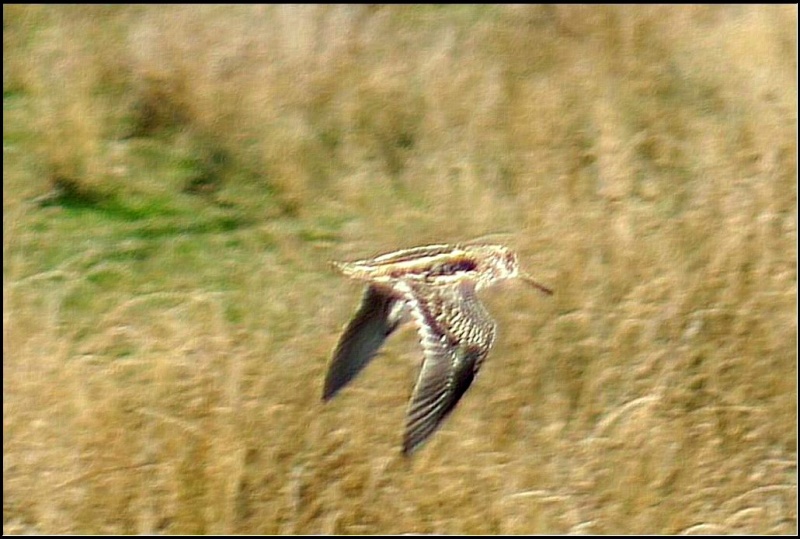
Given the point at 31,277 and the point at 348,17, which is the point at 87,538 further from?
the point at 348,17

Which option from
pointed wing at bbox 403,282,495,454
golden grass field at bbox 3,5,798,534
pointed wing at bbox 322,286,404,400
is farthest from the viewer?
golden grass field at bbox 3,5,798,534

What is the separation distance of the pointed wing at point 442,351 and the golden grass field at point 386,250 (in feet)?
1.81

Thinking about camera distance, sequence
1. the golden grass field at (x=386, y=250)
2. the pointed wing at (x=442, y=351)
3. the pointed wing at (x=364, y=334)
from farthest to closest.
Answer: the golden grass field at (x=386, y=250) → the pointed wing at (x=364, y=334) → the pointed wing at (x=442, y=351)

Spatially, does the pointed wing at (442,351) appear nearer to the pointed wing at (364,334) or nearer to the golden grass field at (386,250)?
the pointed wing at (364,334)

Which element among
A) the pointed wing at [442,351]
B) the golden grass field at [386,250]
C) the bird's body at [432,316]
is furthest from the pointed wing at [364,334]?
the golden grass field at [386,250]

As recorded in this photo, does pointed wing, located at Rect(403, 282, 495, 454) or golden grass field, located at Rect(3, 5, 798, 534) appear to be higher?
pointed wing, located at Rect(403, 282, 495, 454)

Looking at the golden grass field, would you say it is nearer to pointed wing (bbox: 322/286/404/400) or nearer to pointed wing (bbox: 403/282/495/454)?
pointed wing (bbox: 322/286/404/400)

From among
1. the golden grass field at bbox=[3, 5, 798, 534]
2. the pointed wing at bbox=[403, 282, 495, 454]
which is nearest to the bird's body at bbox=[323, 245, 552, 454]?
the pointed wing at bbox=[403, 282, 495, 454]

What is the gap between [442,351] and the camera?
3.13m

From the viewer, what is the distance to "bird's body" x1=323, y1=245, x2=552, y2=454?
10.3 feet

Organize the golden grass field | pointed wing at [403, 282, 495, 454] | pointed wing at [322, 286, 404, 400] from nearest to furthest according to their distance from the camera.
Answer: pointed wing at [403, 282, 495, 454], pointed wing at [322, 286, 404, 400], the golden grass field

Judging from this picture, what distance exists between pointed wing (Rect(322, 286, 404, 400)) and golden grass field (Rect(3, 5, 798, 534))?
0.21 meters

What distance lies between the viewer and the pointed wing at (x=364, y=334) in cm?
334

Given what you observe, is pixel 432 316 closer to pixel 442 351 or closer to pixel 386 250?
pixel 442 351
